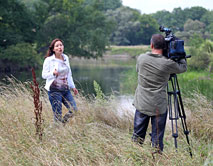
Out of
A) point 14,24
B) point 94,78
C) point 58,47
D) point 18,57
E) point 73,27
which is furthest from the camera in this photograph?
point 73,27

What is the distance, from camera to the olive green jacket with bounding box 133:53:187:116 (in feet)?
10.8

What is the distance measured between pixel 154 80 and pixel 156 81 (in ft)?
0.08

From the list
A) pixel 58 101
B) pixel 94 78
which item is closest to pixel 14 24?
pixel 94 78

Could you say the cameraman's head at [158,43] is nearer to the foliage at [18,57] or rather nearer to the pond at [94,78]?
the pond at [94,78]

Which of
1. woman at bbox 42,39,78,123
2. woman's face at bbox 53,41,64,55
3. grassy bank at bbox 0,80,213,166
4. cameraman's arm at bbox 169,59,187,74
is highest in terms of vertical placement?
woman's face at bbox 53,41,64,55

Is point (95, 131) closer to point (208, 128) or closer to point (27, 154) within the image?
point (27, 154)

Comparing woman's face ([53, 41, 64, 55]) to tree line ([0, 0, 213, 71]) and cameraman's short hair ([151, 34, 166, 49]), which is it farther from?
tree line ([0, 0, 213, 71])

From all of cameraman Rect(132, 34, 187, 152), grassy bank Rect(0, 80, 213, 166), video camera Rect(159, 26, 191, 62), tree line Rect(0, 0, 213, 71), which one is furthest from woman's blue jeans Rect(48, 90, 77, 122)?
tree line Rect(0, 0, 213, 71)

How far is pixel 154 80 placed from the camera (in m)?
3.33

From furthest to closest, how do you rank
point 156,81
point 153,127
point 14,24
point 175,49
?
point 14,24 < point 153,127 < point 156,81 < point 175,49

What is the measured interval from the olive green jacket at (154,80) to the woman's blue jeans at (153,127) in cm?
8

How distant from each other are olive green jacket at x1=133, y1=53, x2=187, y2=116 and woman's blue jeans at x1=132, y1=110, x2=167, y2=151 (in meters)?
0.08

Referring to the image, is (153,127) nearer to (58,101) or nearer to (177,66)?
(177,66)

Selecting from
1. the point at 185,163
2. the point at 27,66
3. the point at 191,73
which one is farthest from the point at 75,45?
the point at 185,163
